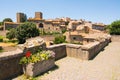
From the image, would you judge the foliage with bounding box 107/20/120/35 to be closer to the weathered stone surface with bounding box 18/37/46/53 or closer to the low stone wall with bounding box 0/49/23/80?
the weathered stone surface with bounding box 18/37/46/53

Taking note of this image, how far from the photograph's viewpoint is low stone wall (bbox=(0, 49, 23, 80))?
20.4 ft

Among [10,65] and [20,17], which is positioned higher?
[20,17]

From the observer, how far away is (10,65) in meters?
6.55

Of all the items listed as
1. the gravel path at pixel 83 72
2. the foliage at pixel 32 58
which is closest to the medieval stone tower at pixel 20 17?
the gravel path at pixel 83 72

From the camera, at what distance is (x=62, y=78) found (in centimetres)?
665

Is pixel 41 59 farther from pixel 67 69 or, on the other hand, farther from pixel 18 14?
pixel 18 14

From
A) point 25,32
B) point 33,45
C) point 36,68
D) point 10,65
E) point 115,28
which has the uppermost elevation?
point 33,45

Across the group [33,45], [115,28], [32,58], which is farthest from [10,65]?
[115,28]

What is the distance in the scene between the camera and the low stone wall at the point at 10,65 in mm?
6209

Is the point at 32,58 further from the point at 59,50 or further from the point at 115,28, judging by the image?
the point at 115,28

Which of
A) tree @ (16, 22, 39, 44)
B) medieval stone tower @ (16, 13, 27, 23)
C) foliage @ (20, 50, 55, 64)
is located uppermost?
medieval stone tower @ (16, 13, 27, 23)

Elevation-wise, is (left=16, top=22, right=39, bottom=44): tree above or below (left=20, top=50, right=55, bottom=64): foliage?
below

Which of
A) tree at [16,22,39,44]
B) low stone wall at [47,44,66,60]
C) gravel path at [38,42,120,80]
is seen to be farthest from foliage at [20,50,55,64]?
tree at [16,22,39,44]

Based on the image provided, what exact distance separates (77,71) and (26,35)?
146ft
